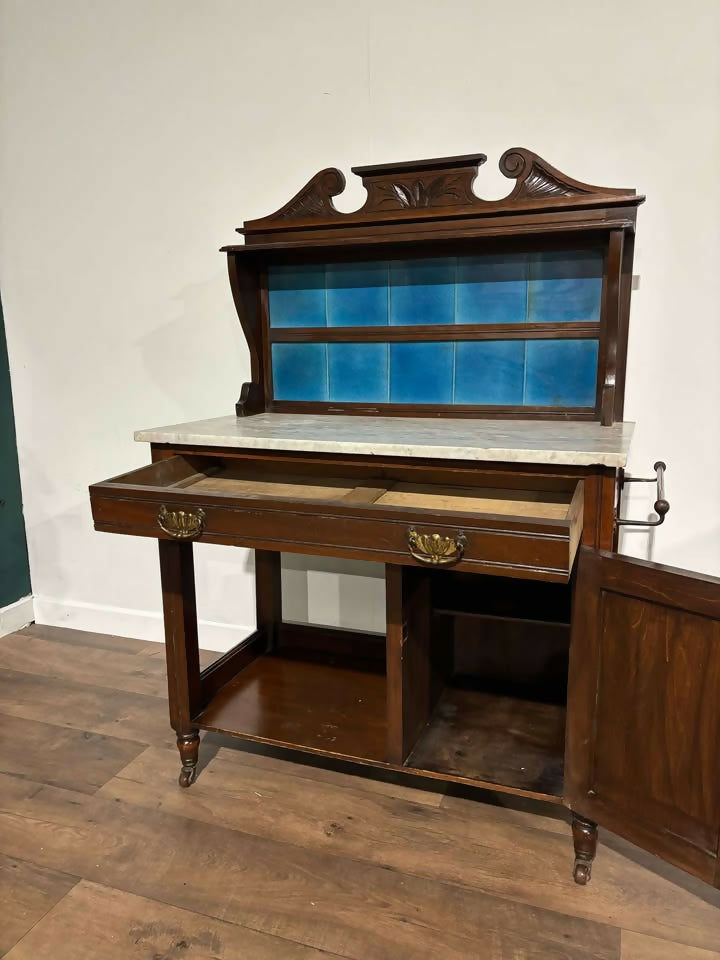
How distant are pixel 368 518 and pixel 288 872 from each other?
81cm

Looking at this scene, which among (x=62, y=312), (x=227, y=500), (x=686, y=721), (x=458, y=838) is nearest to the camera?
(x=686, y=721)

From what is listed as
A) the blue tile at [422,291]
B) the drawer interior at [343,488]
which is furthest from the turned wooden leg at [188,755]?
the blue tile at [422,291]

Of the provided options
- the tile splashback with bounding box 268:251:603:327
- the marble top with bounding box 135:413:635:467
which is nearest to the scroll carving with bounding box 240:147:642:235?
the tile splashback with bounding box 268:251:603:327

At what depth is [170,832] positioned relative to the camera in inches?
64.2

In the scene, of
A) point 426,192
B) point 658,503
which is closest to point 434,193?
point 426,192

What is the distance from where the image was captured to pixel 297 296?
6.84ft

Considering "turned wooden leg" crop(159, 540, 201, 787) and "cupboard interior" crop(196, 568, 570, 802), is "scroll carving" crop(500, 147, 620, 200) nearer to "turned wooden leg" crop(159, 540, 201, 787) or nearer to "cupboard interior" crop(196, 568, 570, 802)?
"cupboard interior" crop(196, 568, 570, 802)

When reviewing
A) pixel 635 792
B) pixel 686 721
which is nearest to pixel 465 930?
pixel 635 792

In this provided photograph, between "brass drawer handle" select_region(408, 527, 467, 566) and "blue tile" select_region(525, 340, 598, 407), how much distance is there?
2.48 ft

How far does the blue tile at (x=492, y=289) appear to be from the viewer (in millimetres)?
Result: 1856

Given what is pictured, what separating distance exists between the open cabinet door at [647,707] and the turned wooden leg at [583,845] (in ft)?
0.14

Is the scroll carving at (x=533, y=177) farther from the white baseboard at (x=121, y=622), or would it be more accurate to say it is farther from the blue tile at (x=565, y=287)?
the white baseboard at (x=121, y=622)

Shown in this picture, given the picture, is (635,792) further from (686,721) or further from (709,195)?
(709,195)

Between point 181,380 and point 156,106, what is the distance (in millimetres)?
884
